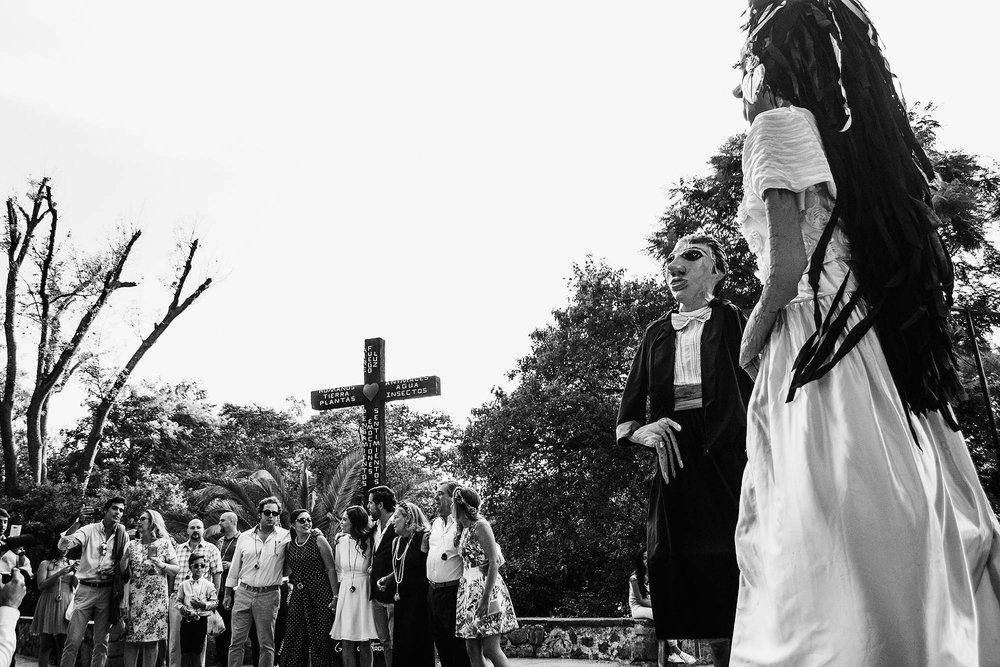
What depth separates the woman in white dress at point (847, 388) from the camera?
2.08 meters

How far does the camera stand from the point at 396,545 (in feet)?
26.7

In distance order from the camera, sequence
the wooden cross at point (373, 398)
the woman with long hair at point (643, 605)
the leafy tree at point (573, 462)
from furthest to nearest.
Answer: the leafy tree at point (573, 462), the wooden cross at point (373, 398), the woman with long hair at point (643, 605)

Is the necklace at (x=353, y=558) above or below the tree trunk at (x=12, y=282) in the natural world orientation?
below

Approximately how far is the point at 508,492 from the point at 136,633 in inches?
471

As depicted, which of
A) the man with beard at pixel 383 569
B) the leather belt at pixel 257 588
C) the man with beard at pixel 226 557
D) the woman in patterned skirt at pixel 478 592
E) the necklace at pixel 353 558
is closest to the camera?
the woman in patterned skirt at pixel 478 592

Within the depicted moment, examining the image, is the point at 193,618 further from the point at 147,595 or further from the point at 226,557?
the point at 226,557

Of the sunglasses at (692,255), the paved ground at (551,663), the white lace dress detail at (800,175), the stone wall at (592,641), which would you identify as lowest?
the paved ground at (551,663)

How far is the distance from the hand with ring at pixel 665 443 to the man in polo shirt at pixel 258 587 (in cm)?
665

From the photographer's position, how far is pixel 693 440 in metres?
3.52

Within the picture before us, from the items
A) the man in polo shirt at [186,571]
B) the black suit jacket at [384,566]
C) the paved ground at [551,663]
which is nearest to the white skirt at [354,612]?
the black suit jacket at [384,566]

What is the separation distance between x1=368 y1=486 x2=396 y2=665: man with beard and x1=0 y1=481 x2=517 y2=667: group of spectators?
0.04 feet

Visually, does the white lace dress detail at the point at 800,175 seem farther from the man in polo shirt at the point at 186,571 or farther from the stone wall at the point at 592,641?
the man in polo shirt at the point at 186,571

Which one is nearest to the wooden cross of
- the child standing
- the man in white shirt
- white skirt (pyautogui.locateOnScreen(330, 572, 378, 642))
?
the child standing

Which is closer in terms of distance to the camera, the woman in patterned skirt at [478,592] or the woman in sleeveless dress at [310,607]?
the woman in patterned skirt at [478,592]
